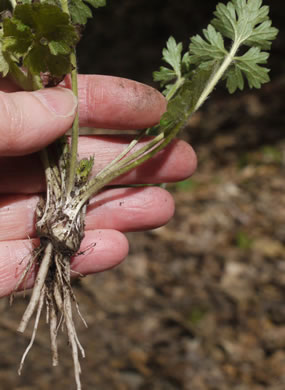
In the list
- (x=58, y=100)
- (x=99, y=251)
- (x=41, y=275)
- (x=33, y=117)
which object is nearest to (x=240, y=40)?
(x=58, y=100)

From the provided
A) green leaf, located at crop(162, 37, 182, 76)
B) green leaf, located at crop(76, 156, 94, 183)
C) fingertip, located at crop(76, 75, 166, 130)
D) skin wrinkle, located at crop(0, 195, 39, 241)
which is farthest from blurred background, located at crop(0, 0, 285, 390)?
green leaf, located at crop(162, 37, 182, 76)

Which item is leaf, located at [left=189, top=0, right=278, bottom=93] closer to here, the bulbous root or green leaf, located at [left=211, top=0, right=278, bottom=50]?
green leaf, located at [left=211, top=0, right=278, bottom=50]

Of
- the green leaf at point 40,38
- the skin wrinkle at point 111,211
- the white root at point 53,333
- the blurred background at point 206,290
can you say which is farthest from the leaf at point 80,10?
the blurred background at point 206,290

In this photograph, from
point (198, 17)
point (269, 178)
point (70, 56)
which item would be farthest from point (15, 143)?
point (198, 17)

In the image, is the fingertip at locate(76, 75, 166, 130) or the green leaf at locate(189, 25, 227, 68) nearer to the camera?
the green leaf at locate(189, 25, 227, 68)

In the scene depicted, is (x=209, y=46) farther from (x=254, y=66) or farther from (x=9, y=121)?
(x=9, y=121)

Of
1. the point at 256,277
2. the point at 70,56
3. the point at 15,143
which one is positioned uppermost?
the point at 70,56

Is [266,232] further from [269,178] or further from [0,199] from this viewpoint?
[0,199]
